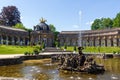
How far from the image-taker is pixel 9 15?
127812 mm

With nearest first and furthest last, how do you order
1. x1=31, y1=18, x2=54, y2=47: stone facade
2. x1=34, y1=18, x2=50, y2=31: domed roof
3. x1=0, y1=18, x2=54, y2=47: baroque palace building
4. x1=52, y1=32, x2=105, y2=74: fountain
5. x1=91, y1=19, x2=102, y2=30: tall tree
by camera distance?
x1=52, y1=32, x2=105, y2=74: fountain, x1=0, y1=18, x2=54, y2=47: baroque palace building, x1=31, y1=18, x2=54, y2=47: stone facade, x1=34, y1=18, x2=50, y2=31: domed roof, x1=91, y1=19, x2=102, y2=30: tall tree

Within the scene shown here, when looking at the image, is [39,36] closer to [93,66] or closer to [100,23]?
[100,23]

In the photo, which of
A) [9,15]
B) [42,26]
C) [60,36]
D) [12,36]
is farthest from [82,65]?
[9,15]

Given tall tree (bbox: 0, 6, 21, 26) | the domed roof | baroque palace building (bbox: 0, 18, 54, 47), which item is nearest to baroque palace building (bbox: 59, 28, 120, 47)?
the domed roof

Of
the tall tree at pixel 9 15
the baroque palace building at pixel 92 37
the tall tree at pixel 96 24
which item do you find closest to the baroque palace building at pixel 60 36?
the baroque palace building at pixel 92 37

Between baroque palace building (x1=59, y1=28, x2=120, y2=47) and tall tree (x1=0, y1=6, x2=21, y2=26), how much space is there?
75.7 feet

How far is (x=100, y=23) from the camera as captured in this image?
152375 mm

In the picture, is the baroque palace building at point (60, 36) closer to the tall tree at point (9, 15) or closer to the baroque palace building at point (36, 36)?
the baroque palace building at point (36, 36)

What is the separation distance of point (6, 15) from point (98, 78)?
106219mm

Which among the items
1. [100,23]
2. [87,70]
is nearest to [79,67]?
[87,70]

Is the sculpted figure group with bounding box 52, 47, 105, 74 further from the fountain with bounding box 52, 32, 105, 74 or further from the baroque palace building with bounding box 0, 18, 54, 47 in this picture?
the baroque palace building with bounding box 0, 18, 54, 47

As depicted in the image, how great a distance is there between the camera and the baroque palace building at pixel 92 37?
381 feet

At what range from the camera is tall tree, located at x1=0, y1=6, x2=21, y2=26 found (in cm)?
12675

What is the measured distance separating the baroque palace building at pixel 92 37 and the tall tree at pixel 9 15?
23077 mm
